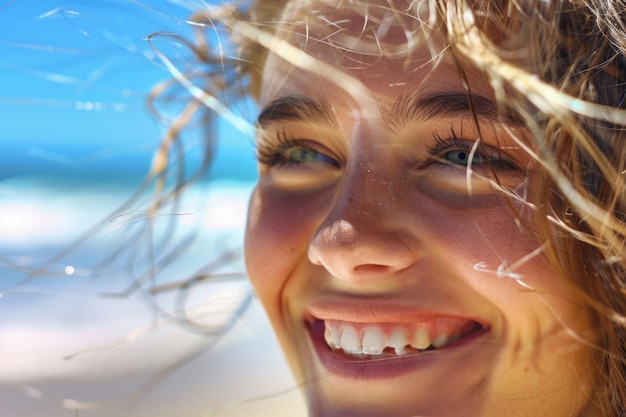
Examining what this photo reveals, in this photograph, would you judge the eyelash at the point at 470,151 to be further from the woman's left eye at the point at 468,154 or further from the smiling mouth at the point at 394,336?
the smiling mouth at the point at 394,336

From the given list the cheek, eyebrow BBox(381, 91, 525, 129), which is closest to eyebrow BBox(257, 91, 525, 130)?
eyebrow BBox(381, 91, 525, 129)

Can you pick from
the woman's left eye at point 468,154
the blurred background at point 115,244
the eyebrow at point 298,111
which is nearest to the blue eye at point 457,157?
the woman's left eye at point 468,154

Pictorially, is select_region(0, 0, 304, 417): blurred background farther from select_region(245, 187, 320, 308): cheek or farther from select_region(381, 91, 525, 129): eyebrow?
select_region(381, 91, 525, 129): eyebrow

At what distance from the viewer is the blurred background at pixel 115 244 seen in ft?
2.38

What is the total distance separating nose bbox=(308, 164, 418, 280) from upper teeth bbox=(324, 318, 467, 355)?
0.07 metres

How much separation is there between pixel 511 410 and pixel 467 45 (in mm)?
308

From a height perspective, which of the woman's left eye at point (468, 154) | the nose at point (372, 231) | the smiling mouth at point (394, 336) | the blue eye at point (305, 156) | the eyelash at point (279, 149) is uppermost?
the eyelash at point (279, 149)

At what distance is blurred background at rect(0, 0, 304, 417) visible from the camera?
73 cm

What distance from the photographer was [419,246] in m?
0.60

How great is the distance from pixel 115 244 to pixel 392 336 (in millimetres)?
309

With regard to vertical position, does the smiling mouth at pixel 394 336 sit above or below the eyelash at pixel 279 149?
below

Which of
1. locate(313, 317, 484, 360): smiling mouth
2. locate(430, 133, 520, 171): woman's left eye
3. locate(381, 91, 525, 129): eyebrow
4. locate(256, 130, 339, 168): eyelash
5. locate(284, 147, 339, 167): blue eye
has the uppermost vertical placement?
locate(256, 130, 339, 168): eyelash

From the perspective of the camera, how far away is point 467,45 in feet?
1.86

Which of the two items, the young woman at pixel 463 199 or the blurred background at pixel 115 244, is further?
the blurred background at pixel 115 244
